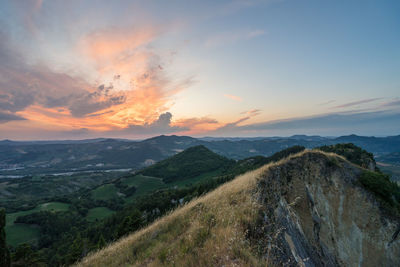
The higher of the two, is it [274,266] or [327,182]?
[274,266]

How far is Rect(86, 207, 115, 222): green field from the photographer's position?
11957cm

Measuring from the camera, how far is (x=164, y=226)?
8586 mm

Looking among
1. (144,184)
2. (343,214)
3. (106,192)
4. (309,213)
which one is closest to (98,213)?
(106,192)

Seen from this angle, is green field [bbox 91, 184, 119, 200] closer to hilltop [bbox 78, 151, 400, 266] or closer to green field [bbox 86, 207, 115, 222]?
green field [bbox 86, 207, 115, 222]

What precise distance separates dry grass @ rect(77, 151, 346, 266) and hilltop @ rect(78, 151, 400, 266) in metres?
0.06

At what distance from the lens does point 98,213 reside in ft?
424

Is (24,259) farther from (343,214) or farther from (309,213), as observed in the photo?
(343,214)

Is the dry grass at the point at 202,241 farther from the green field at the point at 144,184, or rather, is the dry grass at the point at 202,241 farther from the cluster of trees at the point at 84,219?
the green field at the point at 144,184

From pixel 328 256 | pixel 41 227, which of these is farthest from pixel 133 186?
pixel 328 256

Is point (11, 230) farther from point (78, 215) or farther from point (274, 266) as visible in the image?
point (274, 266)

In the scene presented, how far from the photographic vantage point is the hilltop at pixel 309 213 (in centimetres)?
746

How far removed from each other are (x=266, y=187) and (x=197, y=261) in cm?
807

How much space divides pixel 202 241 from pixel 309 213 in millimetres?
14382

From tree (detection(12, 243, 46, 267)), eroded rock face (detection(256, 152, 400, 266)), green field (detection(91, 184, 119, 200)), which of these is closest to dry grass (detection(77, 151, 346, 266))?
eroded rock face (detection(256, 152, 400, 266))
